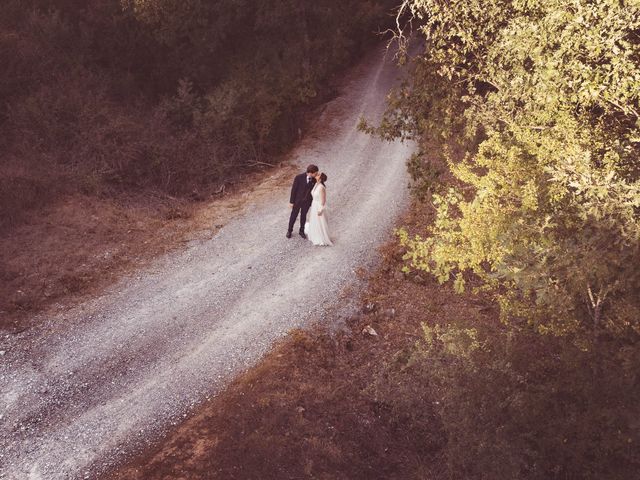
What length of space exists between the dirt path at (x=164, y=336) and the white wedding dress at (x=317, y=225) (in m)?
0.26

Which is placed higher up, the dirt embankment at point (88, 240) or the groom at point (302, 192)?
the groom at point (302, 192)

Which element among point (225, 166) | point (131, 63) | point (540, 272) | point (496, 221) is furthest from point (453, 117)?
point (131, 63)

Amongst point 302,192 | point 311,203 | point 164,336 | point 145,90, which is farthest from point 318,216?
point 145,90

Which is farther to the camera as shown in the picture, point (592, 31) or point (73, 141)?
point (73, 141)

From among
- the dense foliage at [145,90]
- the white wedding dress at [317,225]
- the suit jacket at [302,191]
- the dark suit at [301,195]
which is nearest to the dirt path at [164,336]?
the white wedding dress at [317,225]

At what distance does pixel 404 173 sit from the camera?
16.2m

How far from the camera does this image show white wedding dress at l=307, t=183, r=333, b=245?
1147 centimetres

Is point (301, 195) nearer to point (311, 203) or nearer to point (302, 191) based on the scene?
point (302, 191)

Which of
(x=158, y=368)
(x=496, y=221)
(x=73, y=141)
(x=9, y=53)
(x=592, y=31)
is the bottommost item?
(x=158, y=368)

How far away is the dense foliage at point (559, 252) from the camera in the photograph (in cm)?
569

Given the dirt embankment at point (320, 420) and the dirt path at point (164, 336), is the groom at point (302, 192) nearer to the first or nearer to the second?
the dirt path at point (164, 336)

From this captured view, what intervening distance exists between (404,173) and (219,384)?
414 inches

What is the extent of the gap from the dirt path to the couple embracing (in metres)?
0.34

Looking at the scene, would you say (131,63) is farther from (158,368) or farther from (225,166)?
(158,368)
